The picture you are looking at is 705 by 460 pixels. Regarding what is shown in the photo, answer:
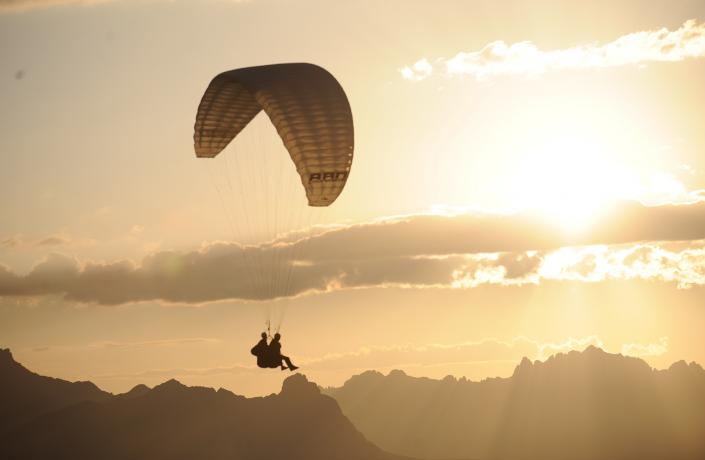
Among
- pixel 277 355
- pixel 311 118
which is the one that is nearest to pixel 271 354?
pixel 277 355

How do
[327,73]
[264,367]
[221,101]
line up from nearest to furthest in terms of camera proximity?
[264,367] → [327,73] → [221,101]

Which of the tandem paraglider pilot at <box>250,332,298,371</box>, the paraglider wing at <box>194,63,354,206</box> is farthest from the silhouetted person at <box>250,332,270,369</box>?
the paraglider wing at <box>194,63,354,206</box>

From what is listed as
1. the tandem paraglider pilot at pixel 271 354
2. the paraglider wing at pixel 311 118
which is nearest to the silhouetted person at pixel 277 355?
the tandem paraglider pilot at pixel 271 354

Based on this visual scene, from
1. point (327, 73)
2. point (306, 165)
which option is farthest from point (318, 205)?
point (327, 73)

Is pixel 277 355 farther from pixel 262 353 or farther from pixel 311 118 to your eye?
pixel 311 118

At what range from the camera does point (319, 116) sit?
69.5 meters

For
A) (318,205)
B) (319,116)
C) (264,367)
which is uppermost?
(319,116)

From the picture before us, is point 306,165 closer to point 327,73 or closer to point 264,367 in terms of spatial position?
point 327,73

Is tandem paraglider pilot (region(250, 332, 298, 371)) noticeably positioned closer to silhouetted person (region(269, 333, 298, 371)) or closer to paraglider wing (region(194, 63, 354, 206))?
silhouetted person (region(269, 333, 298, 371))

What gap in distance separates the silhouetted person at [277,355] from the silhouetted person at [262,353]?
231 millimetres

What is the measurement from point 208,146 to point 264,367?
64.5ft

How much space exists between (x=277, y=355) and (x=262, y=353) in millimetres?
961

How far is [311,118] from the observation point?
228ft

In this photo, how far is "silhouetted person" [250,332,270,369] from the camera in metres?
67.0
